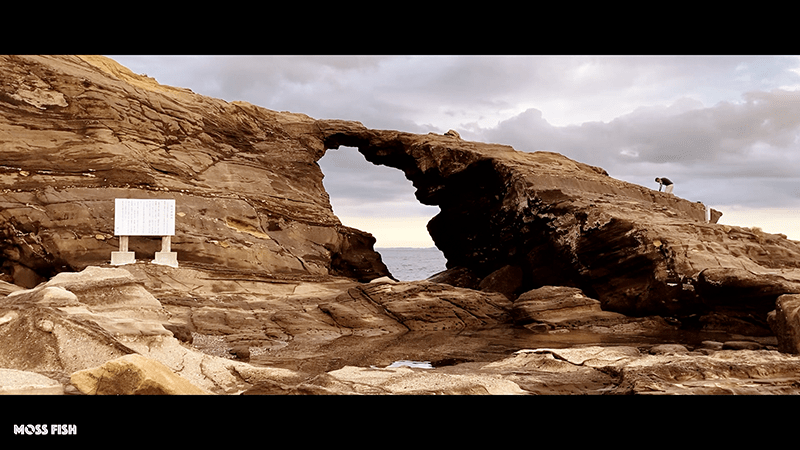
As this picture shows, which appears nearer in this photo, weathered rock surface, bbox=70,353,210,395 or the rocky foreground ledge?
weathered rock surface, bbox=70,353,210,395

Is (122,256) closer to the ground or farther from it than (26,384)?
farther from it

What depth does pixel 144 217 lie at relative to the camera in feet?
45.7

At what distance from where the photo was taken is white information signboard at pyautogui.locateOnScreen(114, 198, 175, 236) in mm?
13688

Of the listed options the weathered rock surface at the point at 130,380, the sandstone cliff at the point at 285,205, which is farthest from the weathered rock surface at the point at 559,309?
the weathered rock surface at the point at 130,380

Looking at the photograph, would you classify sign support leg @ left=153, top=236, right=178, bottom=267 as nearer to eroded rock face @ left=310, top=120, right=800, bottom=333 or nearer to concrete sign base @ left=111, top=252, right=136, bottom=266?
concrete sign base @ left=111, top=252, right=136, bottom=266

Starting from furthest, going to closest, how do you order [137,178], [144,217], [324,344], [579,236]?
1. [579,236]
2. [137,178]
3. [144,217]
4. [324,344]

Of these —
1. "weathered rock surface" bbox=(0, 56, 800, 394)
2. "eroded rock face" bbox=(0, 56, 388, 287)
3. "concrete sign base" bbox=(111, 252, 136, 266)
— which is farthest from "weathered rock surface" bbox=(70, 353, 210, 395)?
"eroded rock face" bbox=(0, 56, 388, 287)

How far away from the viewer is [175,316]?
11578 mm

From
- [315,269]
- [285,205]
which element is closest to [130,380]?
[315,269]

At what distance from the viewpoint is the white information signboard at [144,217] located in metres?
13.7

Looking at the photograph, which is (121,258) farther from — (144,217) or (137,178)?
(137,178)
